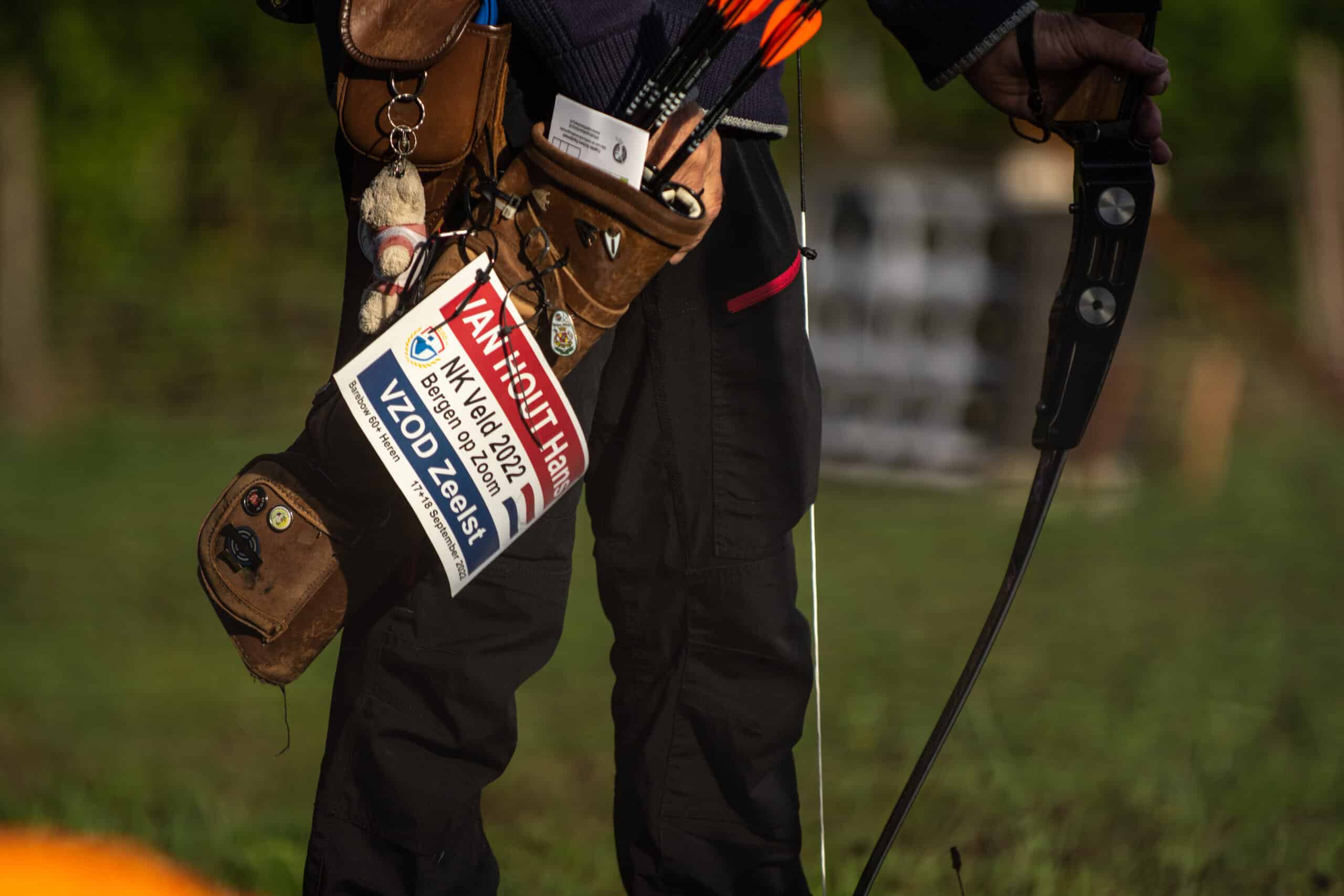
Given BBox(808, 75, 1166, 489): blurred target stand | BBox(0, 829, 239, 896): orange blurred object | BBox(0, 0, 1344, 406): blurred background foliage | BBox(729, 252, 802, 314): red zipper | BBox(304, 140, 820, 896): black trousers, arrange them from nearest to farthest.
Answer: BBox(304, 140, 820, 896): black trousers → BBox(729, 252, 802, 314): red zipper → BBox(0, 829, 239, 896): orange blurred object → BBox(808, 75, 1166, 489): blurred target stand → BBox(0, 0, 1344, 406): blurred background foliage

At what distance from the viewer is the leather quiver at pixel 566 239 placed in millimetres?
1753

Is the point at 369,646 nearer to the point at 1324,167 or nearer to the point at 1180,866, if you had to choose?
the point at 1180,866

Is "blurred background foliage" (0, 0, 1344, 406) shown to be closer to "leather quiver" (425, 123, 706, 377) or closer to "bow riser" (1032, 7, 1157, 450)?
"bow riser" (1032, 7, 1157, 450)

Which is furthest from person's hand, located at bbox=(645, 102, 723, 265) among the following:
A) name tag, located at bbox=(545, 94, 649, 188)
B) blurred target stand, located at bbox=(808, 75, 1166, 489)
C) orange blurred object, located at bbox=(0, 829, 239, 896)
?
blurred target stand, located at bbox=(808, 75, 1166, 489)

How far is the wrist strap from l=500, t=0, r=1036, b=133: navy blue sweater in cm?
2

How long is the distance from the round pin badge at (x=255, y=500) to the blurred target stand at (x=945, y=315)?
5989mm

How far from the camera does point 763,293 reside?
2.10 meters

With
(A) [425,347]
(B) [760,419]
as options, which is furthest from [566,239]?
(B) [760,419]

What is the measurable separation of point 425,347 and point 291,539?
0.33m

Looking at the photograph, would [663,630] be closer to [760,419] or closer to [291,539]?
[760,419]

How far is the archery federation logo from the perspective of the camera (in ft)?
5.64

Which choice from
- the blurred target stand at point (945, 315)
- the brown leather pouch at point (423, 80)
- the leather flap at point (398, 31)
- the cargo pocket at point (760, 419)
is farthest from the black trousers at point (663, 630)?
the blurred target stand at point (945, 315)

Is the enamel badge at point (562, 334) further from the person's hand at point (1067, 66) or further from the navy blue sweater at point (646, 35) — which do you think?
the person's hand at point (1067, 66)

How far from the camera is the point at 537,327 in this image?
1813 millimetres
